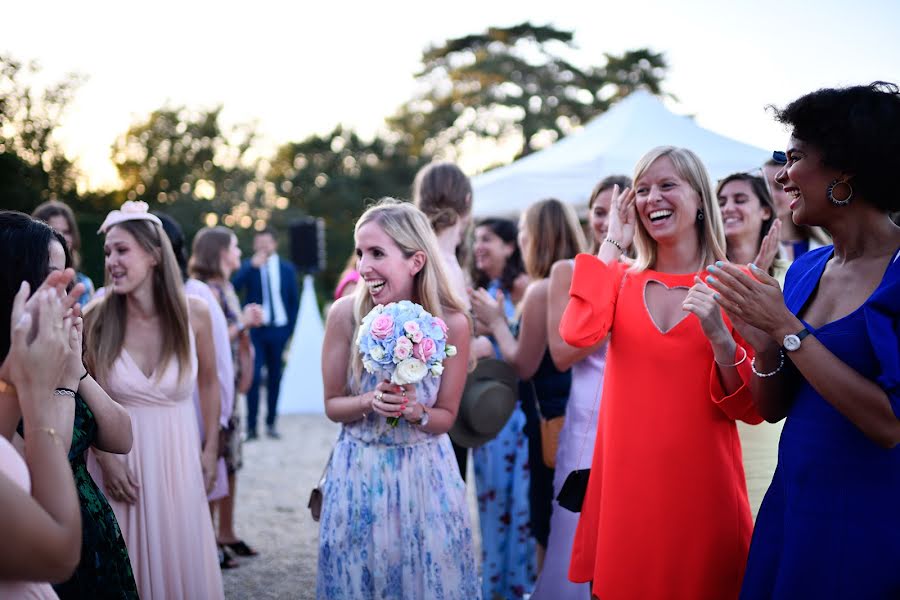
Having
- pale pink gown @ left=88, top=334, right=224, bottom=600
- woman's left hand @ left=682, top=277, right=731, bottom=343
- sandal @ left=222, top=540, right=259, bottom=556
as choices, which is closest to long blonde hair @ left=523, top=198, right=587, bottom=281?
woman's left hand @ left=682, top=277, right=731, bottom=343

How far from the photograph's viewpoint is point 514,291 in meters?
5.32

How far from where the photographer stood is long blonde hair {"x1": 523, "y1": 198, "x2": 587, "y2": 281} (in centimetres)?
435

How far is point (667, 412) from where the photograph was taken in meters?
2.64

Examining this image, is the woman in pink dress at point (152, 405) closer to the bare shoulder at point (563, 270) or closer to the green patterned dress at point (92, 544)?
the green patterned dress at point (92, 544)

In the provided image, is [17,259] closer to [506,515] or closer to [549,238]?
[549,238]

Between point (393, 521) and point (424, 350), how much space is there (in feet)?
2.38

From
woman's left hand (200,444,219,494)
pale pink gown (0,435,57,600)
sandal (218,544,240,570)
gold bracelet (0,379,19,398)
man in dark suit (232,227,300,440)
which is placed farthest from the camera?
man in dark suit (232,227,300,440)

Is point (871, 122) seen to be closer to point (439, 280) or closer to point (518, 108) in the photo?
point (439, 280)

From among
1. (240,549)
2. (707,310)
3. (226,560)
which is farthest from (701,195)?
(240,549)

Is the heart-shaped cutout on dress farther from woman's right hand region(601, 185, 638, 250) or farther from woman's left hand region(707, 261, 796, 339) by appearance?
woman's left hand region(707, 261, 796, 339)

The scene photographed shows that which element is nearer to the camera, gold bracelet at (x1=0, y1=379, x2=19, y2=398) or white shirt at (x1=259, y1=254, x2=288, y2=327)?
gold bracelet at (x1=0, y1=379, x2=19, y2=398)

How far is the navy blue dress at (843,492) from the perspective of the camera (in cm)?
195

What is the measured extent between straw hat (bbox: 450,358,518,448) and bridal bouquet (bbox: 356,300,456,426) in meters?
0.97

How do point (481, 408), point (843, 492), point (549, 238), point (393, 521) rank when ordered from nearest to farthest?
point (843, 492), point (393, 521), point (481, 408), point (549, 238)
